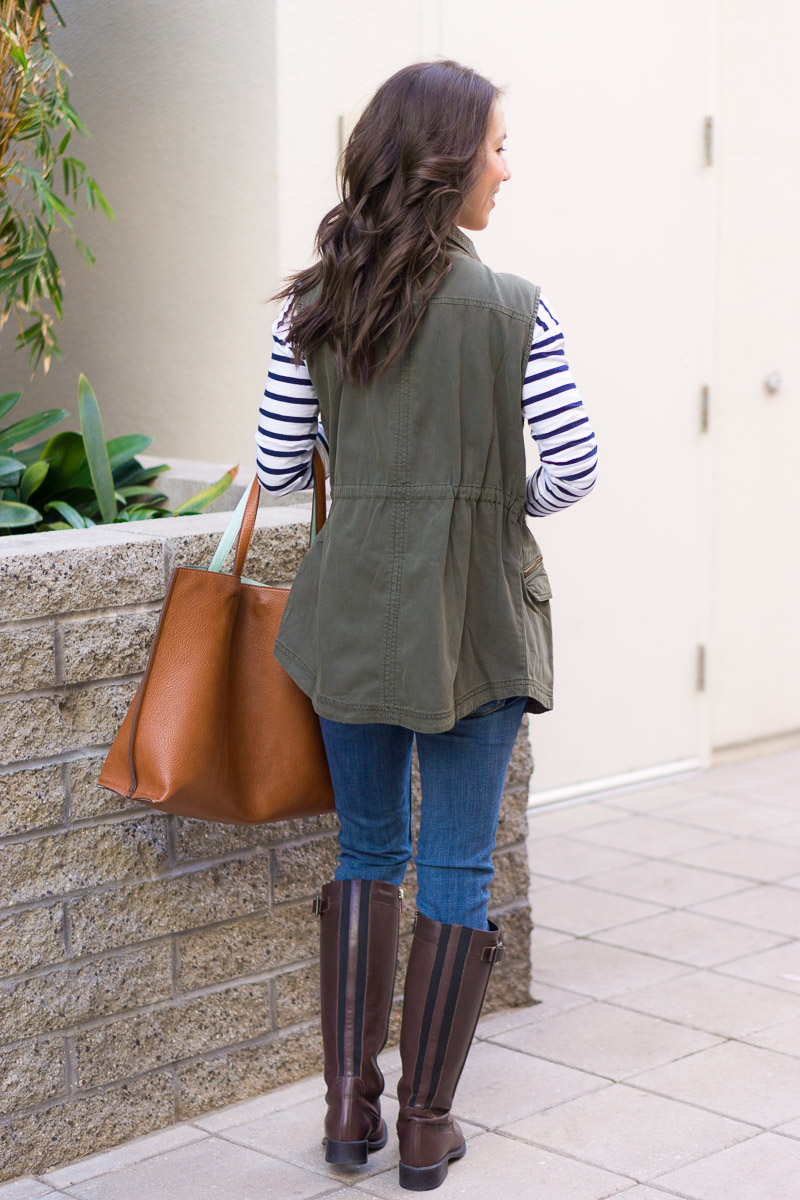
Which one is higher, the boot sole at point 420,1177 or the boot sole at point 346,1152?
the boot sole at point 346,1152

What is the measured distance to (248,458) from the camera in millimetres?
3703

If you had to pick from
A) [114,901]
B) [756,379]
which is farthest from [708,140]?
[114,901]

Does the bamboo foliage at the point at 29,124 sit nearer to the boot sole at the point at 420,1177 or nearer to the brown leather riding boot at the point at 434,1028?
the brown leather riding boot at the point at 434,1028

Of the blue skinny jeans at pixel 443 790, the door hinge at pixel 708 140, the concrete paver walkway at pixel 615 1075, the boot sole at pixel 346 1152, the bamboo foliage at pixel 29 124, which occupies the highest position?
the door hinge at pixel 708 140

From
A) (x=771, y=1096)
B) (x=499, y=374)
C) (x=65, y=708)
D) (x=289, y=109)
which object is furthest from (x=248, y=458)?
(x=771, y=1096)

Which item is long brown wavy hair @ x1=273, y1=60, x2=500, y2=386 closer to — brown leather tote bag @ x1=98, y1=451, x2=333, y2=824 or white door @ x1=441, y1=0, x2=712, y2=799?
brown leather tote bag @ x1=98, y1=451, x2=333, y2=824

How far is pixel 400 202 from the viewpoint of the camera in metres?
2.00

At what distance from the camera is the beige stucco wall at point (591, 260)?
3582 millimetres

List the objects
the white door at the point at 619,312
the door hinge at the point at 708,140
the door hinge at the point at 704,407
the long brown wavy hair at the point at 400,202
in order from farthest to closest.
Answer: the door hinge at the point at 704,407 < the door hinge at the point at 708,140 < the white door at the point at 619,312 < the long brown wavy hair at the point at 400,202

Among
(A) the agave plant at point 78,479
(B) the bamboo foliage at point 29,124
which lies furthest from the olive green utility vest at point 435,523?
(B) the bamboo foliage at point 29,124

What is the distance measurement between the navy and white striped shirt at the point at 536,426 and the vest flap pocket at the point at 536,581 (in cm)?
9

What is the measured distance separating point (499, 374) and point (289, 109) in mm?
1709

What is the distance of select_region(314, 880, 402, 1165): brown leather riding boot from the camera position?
2273 millimetres

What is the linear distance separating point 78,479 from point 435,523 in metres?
1.33
